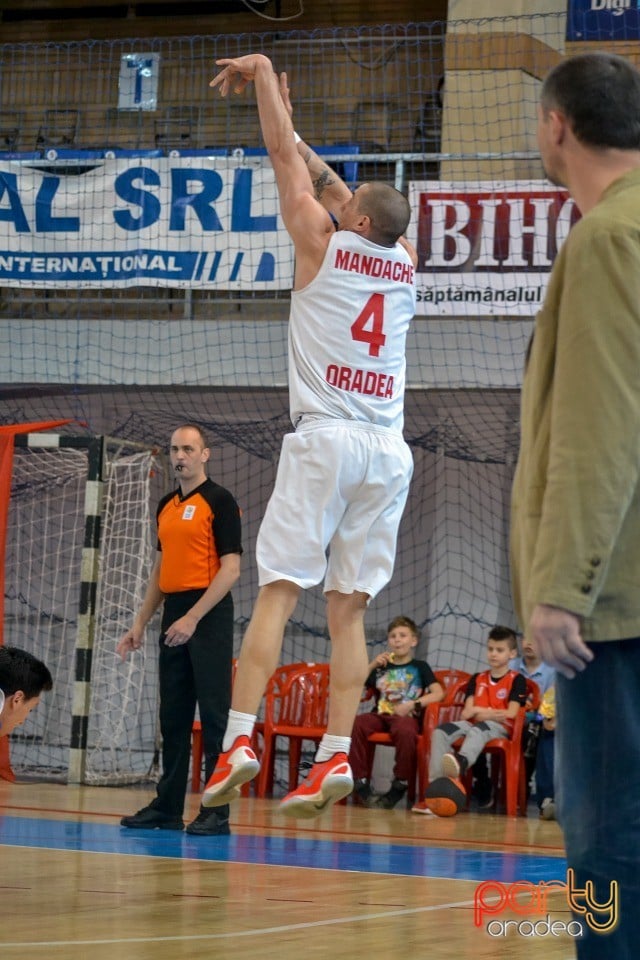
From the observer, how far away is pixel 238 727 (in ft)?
13.1

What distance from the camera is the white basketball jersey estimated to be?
14.0ft

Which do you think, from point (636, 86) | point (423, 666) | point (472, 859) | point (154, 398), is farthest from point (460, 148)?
point (636, 86)

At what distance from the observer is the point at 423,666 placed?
33.1ft

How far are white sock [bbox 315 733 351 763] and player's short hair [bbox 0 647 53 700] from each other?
0.95 meters

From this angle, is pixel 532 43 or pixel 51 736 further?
pixel 51 736

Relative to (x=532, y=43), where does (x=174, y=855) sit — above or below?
below

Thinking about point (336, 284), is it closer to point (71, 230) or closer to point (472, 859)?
point (472, 859)

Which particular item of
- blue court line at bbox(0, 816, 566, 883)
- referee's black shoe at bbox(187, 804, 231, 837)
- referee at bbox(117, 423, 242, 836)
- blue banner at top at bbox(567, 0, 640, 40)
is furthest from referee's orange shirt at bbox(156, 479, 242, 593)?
blue banner at top at bbox(567, 0, 640, 40)

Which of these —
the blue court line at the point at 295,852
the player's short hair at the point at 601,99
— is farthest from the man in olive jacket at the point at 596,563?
the blue court line at the point at 295,852

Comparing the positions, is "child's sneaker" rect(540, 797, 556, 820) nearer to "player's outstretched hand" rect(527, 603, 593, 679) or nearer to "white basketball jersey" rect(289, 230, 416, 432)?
"white basketball jersey" rect(289, 230, 416, 432)

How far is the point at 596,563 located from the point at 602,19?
35.2 ft

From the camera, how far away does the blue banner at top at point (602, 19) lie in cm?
1159

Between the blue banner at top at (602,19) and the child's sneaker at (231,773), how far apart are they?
933 cm

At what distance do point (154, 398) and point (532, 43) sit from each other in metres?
4.70
